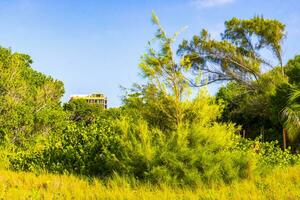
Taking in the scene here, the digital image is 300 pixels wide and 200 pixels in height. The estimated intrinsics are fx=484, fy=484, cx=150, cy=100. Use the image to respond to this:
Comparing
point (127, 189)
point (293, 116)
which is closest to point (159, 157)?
point (127, 189)

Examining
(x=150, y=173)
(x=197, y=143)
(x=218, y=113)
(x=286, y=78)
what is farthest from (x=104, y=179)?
(x=286, y=78)

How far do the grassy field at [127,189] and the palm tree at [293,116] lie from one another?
10210 millimetres

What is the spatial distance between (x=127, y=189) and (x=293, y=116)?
564 inches

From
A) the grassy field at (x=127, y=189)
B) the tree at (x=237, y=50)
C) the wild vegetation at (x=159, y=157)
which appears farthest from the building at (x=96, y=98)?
the grassy field at (x=127, y=189)

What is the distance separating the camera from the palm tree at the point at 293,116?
22812 millimetres

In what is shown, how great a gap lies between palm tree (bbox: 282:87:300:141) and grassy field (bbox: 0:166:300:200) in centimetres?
1021

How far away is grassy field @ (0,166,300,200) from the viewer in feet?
31.5

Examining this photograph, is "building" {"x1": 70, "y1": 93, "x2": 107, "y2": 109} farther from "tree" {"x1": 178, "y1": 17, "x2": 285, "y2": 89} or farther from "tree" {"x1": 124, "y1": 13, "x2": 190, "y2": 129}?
"tree" {"x1": 124, "y1": 13, "x2": 190, "y2": 129}

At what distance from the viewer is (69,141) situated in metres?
15.6

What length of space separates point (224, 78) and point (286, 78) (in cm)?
600

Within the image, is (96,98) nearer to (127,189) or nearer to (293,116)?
(293,116)

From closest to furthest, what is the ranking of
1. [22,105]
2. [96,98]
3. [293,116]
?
[293,116] < [22,105] < [96,98]

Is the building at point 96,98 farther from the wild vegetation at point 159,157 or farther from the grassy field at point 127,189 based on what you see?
the grassy field at point 127,189

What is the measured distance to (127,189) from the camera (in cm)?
1059
